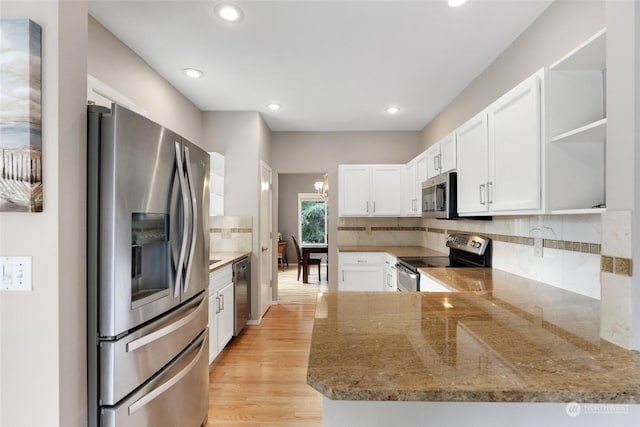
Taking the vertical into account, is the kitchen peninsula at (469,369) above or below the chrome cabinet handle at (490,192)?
below

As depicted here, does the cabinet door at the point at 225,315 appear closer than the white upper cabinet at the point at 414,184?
Yes

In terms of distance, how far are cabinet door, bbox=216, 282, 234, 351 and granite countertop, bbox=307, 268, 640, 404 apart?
1.72 m

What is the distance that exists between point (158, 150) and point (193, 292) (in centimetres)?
84

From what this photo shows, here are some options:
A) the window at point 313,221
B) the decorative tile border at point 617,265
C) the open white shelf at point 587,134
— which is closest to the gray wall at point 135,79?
the open white shelf at point 587,134

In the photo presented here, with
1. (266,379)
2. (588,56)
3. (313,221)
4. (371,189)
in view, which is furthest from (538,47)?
(313,221)

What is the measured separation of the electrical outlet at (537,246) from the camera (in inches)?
77.5

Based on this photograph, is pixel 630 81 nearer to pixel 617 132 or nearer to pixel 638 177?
pixel 617 132

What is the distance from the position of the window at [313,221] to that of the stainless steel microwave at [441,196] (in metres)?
5.94

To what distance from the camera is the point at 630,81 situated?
3.05 ft

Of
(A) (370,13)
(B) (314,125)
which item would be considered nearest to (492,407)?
(A) (370,13)

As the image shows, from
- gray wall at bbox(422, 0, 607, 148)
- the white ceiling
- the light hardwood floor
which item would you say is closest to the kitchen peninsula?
the light hardwood floor

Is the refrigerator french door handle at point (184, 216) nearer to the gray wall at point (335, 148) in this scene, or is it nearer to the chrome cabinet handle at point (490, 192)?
the chrome cabinet handle at point (490, 192)

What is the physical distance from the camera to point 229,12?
193 cm

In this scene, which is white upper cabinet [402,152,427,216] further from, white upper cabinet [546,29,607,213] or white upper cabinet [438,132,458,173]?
white upper cabinet [546,29,607,213]
